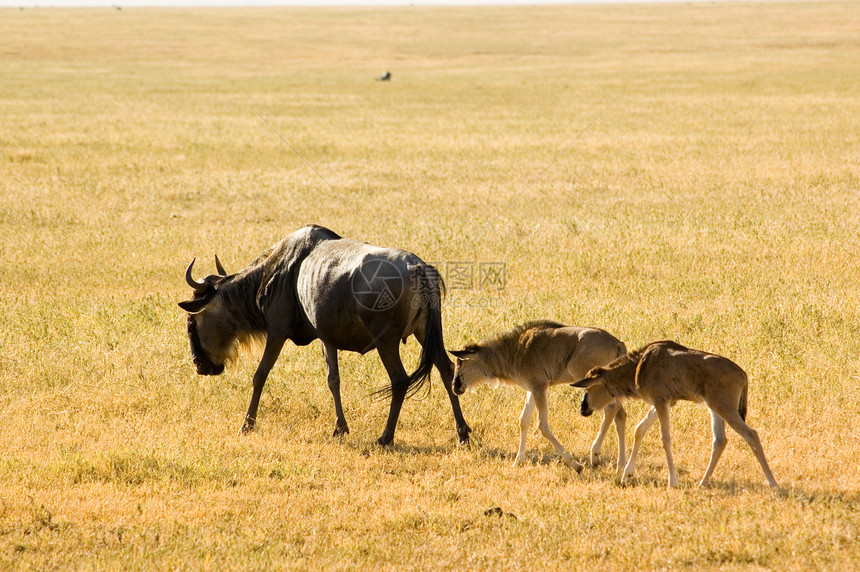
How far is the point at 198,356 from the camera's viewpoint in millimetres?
10391

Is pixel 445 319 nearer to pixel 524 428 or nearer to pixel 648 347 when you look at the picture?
pixel 524 428

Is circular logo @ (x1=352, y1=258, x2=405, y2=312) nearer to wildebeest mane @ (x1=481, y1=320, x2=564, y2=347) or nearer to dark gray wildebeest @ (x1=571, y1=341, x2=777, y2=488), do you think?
wildebeest mane @ (x1=481, y1=320, x2=564, y2=347)

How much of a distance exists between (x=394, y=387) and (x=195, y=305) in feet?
8.12

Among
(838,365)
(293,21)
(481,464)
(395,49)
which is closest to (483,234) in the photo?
(838,365)

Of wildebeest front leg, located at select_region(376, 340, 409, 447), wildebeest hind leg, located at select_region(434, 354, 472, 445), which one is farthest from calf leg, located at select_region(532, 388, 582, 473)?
wildebeest front leg, located at select_region(376, 340, 409, 447)

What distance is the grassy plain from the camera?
6.90m

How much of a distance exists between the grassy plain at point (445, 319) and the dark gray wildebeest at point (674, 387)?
37cm

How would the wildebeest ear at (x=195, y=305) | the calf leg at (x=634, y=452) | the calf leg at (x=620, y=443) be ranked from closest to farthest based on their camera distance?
the calf leg at (x=634, y=452) → the calf leg at (x=620, y=443) → the wildebeest ear at (x=195, y=305)

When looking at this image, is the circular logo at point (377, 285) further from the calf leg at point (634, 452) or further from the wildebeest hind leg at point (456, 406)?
the calf leg at point (634, 452)

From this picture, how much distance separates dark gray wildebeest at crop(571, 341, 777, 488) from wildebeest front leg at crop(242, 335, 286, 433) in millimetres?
3311

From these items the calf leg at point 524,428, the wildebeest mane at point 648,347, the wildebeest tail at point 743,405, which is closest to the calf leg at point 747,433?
the wildebeest tail at point 743,405

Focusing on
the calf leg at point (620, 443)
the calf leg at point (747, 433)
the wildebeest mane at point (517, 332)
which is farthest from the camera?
the wildebeest mane at point (517, 332)

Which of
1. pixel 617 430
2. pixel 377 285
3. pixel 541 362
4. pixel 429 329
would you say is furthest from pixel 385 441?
pixel 617 430

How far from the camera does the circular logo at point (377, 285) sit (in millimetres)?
8859
